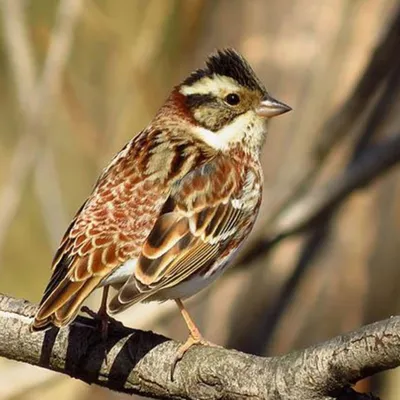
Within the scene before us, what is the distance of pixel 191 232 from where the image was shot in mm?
4930

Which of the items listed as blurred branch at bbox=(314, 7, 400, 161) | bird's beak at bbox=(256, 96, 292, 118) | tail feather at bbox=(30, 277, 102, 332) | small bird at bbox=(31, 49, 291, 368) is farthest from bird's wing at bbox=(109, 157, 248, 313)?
blurred branch at bbox=(314, 7, 400, 161)

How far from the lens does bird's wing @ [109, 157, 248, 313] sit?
4590 millimetres

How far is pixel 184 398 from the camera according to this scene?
4.33 m

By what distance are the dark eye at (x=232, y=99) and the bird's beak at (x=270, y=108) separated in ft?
0.30

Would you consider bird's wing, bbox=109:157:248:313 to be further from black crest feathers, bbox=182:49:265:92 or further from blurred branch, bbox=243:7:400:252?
blurred branch, bbox=243:7:400:252

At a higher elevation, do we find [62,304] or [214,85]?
[214,85]

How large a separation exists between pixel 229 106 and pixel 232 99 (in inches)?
1.3

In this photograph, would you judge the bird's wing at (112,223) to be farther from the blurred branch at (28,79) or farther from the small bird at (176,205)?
the blurred branch at (28,79)

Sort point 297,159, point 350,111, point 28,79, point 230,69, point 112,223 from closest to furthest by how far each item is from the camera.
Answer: point 112,223 → point 230,69 → point 28,79 → point 350,111 → point 297,159

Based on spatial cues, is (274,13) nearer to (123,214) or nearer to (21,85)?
(21,85)

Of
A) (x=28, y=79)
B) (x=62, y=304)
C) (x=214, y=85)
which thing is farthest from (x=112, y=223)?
(x=28, y=79)

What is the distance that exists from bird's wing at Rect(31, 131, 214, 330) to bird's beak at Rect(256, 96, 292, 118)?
38cm

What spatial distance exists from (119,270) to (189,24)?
3299 millimetres

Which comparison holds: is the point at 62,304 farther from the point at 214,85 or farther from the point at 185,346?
the point at 214,85
